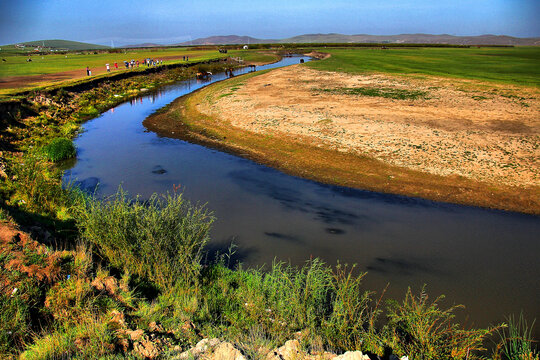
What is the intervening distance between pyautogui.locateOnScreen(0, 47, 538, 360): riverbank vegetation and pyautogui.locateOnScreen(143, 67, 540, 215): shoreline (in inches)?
218

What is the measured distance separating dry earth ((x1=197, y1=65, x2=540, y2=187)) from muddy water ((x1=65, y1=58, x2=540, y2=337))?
336cm

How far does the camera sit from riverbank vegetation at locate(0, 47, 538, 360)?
175 inches

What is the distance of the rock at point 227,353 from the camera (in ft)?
14.1

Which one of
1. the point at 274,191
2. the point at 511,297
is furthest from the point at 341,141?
the point at 511,297

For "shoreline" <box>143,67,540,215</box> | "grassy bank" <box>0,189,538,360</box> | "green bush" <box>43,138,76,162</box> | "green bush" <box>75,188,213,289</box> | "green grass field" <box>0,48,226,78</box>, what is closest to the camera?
"grassy bank" <box>0,189,538,360</box>

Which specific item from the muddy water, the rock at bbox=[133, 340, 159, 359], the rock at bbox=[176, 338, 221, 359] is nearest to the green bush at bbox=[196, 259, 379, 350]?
the rock at bbox=[176, 338, 221, 359]

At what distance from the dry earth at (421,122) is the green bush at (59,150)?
9.14 metres

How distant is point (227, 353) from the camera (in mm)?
4344

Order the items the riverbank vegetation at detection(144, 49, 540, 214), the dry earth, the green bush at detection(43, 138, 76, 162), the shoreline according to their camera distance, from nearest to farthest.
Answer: the shoreline → the riverbank vegetation at detection(144, 49, 540, 214) → the dry earth → the green bush at detection(43, 138, 76, 162)

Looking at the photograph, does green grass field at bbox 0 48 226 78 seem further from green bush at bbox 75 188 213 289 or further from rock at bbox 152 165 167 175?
green bush at bbox 75 188 213 289

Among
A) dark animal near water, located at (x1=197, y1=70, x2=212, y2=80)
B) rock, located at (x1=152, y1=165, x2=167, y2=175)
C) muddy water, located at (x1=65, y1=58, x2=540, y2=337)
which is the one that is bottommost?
muddy water, located at (x1=65, y1=58, x2=540, y2=337)

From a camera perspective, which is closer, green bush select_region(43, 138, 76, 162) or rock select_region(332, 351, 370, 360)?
rock select_region(332, 351, 370, 360)

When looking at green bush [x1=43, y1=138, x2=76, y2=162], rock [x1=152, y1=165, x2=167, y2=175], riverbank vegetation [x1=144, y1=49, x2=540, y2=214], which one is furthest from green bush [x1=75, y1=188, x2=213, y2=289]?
green bush [x1=43, y1=138, x2=76, y2=162]

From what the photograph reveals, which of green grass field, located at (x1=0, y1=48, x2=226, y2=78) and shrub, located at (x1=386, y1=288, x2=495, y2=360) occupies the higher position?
green grass field, located at (x1=0, y1=48, x2=226, y2=78)
